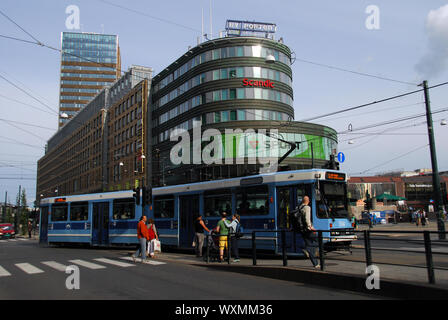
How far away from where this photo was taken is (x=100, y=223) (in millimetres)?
20828

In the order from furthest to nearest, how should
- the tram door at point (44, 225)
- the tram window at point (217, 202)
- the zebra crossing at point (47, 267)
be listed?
the tram door at point (44, 225) < the tram window at point (217, 202) < the zebra crossing at point (47, 267)

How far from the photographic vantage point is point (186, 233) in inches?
657

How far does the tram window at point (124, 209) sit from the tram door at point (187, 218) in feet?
11.9

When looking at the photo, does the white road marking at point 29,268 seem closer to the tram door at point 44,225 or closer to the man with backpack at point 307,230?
the man with backpack at point 307,230

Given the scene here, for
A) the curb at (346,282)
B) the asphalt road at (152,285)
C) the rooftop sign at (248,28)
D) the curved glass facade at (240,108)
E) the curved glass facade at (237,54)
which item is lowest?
the asphalt road at (152,285)

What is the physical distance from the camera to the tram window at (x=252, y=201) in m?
13.8

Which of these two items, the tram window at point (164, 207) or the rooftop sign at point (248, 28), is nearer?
the tram window at point (164, 207)

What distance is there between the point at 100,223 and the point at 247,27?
34.3 m

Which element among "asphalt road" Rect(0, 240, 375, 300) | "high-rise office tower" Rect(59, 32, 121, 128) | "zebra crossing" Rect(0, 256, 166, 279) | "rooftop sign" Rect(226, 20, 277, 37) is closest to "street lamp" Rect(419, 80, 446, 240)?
"asphalt road" Rect(0, 240, 375, 300)

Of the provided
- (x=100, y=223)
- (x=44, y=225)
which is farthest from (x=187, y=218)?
(x=44, y=225)

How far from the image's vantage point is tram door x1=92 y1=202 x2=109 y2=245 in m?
20.5

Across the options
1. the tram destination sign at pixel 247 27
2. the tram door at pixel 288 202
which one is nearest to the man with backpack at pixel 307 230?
the tram door at pixel 288 202

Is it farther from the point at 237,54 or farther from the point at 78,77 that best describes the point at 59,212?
the point at 78,77
